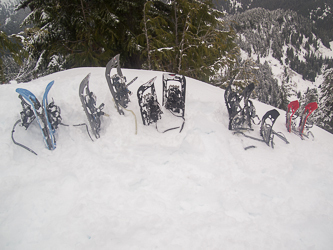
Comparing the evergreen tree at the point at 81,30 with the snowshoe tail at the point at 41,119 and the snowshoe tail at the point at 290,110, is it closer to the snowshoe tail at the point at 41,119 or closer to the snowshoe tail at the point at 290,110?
the snowshoe tail at the point at 41,119

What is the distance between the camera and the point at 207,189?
9.95ft

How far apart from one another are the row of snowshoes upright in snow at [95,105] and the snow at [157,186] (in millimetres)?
173

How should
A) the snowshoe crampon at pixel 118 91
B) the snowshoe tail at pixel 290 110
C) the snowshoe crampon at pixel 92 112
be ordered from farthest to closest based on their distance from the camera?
→ the snowshoe tail at pixel 290 110, the snowshoe crampon at pixel 118 91, the snowshoe crampon at pixel 92 112

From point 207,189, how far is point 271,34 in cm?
16466

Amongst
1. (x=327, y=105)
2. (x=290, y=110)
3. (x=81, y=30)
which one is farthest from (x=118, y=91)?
(x=327, y=105)

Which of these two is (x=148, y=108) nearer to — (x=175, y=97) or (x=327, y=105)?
(x=175, y=97)

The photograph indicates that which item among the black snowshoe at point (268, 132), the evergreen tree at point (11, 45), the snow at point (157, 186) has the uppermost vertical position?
the evergreen tree at point (11, 45)

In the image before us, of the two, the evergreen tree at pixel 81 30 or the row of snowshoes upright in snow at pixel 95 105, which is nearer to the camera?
the row of snowshoes upright in snow at pixel 95 105

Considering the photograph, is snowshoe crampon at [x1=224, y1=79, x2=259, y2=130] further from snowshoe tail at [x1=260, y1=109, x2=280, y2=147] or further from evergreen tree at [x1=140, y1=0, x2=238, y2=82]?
evergreen tree at [x1=140, y1=0, x2=238, y2=82]

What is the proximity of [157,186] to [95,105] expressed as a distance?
2.37m

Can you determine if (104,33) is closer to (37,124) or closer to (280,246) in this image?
(37,124)

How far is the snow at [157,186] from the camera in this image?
2.32 meters

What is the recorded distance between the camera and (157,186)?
2998mm

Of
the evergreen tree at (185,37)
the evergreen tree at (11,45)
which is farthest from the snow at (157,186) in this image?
the evergreen tree at (185,37)
